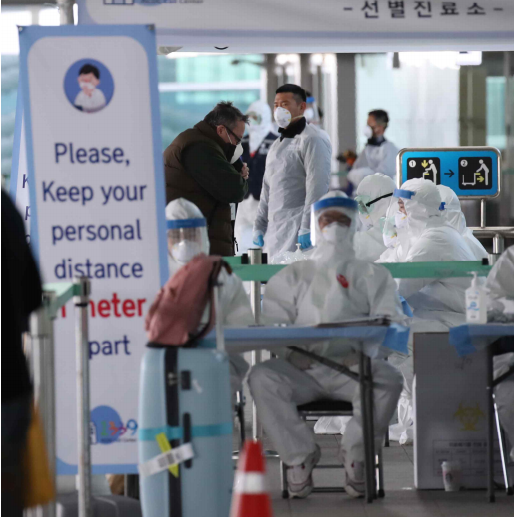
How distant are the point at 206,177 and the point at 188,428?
240cm

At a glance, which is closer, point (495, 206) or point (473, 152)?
point (473, 152)

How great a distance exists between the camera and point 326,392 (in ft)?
14.8

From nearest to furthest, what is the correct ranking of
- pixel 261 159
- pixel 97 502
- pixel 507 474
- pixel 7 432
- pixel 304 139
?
pixel 7 432 < pixel 97 502 < pixel 507 474 < pixel 304 139 < pixel 261 159

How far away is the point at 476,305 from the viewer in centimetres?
420

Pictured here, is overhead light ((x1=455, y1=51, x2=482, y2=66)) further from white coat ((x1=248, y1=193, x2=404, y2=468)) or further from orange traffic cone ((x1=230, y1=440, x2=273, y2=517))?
orange traffic cone ((x1=230, y1=440, x2=273, y2=517))

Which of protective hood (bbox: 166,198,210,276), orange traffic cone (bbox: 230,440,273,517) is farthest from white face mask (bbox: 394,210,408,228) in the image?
orange traffic cone (bbox: 230,440,273,517)

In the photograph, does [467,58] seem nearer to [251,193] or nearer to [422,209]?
[422,209]

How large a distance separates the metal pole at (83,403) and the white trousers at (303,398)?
117cm

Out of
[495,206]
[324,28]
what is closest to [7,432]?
[324,28]

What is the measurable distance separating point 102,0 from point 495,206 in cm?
1104

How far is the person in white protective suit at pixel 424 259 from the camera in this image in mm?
5371


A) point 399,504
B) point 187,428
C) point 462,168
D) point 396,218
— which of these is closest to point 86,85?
point 187,428

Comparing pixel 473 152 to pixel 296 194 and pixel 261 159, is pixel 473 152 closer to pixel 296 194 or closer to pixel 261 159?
pixel 296 194

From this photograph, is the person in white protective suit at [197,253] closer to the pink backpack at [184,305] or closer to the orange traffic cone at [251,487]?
the pink backpack at [184,305]
